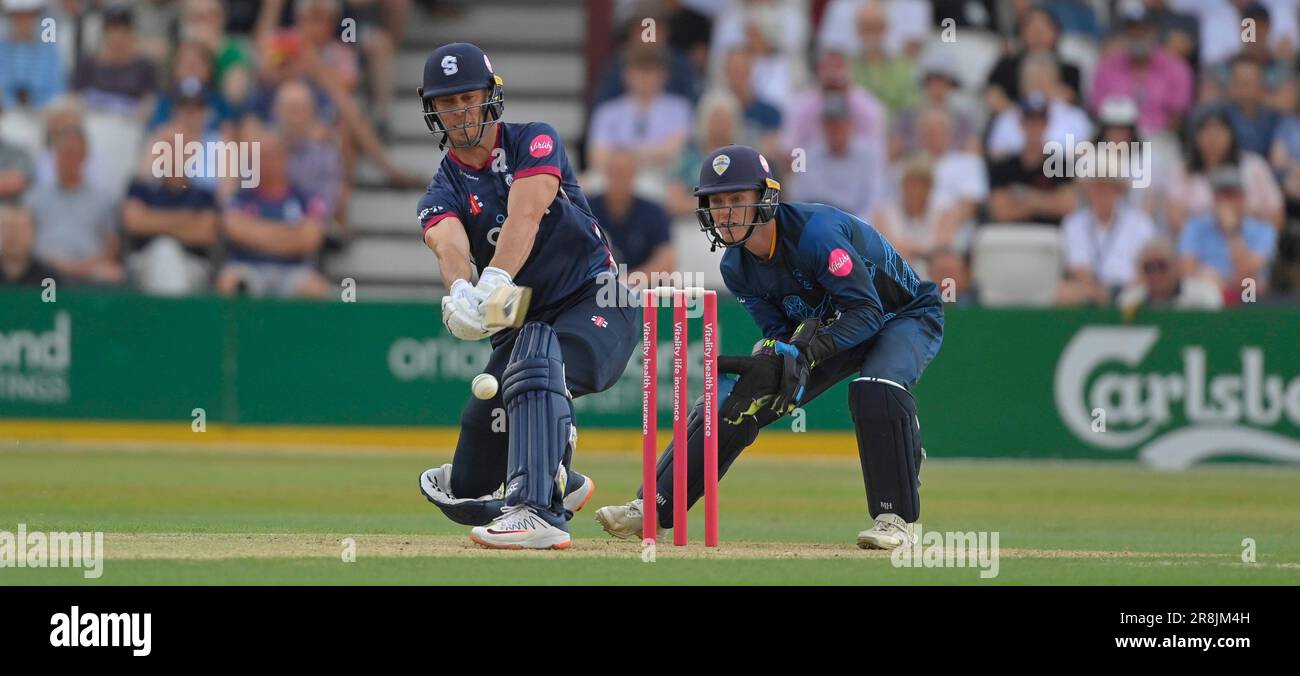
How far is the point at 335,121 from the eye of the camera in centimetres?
1917

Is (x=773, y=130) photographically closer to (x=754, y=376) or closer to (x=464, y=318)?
(x=754, y=376)

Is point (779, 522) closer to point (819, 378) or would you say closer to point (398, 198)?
point (819, 378)

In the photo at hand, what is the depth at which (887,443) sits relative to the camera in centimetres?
914

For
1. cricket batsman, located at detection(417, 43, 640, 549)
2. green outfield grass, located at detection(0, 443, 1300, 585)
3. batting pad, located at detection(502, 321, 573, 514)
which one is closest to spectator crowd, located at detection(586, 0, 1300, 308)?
green outfield grass, located at detection(0, 443, 1300, 585)

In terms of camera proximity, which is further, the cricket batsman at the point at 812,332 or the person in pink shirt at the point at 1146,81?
the person in pink shirt at the point at 1146,81

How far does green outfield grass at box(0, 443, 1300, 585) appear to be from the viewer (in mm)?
7938

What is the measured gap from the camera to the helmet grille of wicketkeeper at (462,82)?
340 inches

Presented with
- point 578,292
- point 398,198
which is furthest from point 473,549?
point 398,198

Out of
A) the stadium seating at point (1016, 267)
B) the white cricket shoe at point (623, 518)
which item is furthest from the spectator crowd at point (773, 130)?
the white cricket shoe at point (623, 518)

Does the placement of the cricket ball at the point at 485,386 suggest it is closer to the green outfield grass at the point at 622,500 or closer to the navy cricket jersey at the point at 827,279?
the green outfield grass at the point at 622,500

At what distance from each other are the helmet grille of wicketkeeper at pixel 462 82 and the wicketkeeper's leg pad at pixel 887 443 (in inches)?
85.8

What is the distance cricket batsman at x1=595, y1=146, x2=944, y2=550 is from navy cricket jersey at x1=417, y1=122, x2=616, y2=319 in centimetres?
60

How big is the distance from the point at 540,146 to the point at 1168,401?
937 centimetres

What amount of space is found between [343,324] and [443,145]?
846 centimetres
